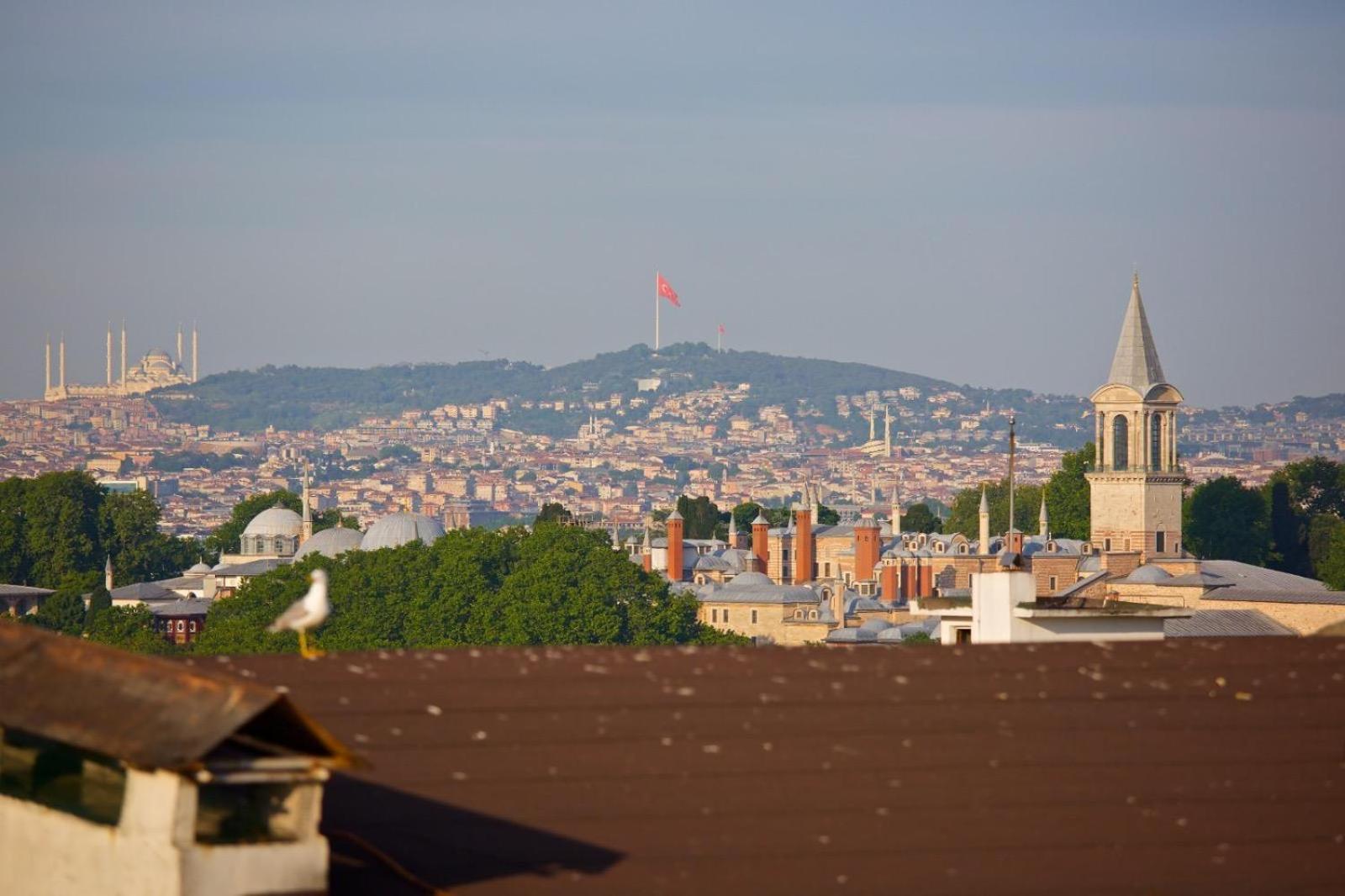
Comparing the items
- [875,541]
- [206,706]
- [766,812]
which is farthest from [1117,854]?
[875,541]

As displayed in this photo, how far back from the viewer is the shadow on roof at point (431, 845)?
303 inches

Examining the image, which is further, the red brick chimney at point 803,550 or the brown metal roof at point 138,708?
the red brick chimney at point 803,550

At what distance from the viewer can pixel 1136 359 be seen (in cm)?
9731

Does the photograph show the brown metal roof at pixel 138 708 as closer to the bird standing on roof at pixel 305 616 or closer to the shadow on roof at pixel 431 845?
the shadow on roof at pixel 431 845

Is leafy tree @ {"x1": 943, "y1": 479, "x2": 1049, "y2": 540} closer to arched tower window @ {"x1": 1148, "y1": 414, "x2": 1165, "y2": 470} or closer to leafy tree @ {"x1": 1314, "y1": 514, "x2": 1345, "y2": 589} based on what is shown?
leafy tree @ {"x1": 1314, "y1": 514, "x2": 1345, "y2": 589}

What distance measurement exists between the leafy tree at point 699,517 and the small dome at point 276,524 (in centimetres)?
2136

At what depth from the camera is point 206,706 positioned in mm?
6742

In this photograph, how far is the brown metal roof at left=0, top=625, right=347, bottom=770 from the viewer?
6.67 metres

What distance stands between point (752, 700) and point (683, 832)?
23.2 inches

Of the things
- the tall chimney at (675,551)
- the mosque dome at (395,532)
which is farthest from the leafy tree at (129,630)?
the tall chimney at (675,551)

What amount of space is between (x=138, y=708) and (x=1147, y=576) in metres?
78.2

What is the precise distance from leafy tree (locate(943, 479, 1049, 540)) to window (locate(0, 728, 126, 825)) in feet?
398

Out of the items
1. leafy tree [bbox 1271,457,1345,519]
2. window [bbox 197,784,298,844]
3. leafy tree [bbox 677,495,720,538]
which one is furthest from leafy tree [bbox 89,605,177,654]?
window [bbox 197,784,298,844]

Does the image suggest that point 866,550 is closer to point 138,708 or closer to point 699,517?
point 699,517
